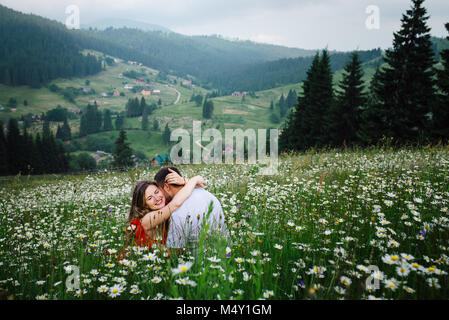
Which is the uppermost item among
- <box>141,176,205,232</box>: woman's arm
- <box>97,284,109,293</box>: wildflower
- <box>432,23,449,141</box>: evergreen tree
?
<box>432,23,449,141</box>: evergreen tree

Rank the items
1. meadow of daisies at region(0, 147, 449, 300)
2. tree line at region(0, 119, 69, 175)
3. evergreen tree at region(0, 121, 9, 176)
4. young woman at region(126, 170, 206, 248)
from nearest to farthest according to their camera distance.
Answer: meadow of daisies at region(0, 147, 449, 300)
young woman at region(126, 170, 206, 248)
evergreen tree at region(0, 121, 9, 176)
tree line at region(0, 119, 69, 175)

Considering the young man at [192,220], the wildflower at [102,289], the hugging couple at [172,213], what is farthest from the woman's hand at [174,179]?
the wildflower at [102,289]

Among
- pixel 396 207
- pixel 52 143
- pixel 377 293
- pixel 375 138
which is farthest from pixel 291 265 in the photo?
pixel 52 143

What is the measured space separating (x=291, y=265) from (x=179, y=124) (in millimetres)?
177182

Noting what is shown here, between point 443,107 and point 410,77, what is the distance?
293 inches

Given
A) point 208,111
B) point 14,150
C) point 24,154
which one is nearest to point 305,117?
point 24,154

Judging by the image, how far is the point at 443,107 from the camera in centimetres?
2339

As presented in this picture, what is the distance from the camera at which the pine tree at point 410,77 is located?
93.1 feet

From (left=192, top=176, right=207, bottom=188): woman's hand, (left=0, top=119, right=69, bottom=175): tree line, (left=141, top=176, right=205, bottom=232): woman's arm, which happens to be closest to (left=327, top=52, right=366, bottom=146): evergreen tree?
(left=192, top=176, right=207, bottom=188): woman's hand

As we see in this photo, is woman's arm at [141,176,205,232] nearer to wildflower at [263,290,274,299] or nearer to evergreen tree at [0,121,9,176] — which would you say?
wildflower at [263,290,274,299]

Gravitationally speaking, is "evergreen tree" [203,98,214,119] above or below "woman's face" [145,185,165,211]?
above

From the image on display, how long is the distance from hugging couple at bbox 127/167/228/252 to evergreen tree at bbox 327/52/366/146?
3837cm

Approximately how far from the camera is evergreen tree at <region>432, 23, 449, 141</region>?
893 inches
